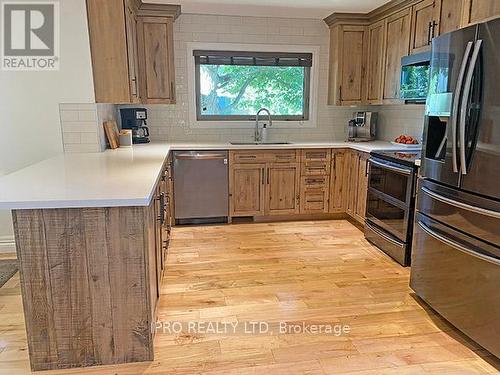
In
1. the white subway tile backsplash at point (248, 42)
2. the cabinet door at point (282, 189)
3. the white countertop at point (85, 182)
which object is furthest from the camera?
the white subway tile backsplash at point (248, 42)

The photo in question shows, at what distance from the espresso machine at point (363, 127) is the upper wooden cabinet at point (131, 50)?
88.0 inches

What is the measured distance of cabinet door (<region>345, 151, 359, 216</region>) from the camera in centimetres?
416

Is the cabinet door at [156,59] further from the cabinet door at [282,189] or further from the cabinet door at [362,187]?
the cabinet door at [362,187]

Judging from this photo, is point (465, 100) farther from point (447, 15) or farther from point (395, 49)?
point (395, 49)

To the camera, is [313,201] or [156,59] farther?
[313,201]

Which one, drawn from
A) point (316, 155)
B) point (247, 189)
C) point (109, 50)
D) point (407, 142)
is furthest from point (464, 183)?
point (109, 50)

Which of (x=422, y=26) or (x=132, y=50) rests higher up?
(x=422, y=26)

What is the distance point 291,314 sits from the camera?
2428 mm

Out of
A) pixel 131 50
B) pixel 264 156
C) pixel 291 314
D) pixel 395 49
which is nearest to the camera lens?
pixel 291 314

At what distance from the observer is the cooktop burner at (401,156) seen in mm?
3016

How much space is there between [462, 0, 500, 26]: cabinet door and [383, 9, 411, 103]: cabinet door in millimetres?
1424

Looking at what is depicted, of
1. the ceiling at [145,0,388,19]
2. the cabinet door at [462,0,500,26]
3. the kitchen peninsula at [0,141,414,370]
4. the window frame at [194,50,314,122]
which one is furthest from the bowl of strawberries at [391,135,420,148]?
the kitchen peninsula at [0,141,414,370]

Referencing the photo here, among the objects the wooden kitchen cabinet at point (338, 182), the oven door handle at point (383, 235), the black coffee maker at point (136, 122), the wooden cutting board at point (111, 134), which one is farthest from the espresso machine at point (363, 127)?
the wooden cutting board at point (111, 134)

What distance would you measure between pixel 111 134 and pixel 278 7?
88.6 inches
